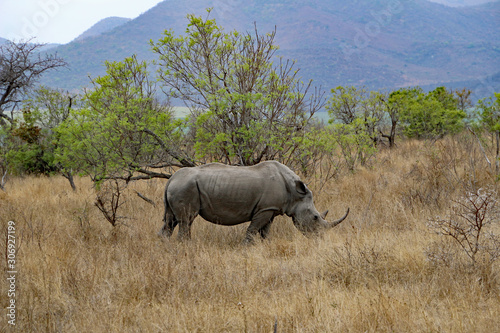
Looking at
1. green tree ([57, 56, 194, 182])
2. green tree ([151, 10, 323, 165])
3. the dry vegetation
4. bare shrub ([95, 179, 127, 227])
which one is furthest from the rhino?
green tree ([57, 56, 194, 182])

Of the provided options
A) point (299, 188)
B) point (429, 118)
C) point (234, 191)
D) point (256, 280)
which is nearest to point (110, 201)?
point (234, 191)

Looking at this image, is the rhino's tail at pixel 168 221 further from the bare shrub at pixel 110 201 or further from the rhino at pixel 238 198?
the bare shrub at pixel 110 201

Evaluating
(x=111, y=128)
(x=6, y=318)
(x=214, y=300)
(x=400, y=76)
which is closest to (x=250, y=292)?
(x=214, y=300)

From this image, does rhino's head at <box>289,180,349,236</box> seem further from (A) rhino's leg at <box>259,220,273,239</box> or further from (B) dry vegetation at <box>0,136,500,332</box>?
(A) rhino's leg at <box>259,220,273,239</box>

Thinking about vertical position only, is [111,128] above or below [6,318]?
above

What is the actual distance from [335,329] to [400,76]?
17172 centimetres

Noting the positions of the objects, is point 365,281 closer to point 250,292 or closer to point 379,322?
point 379,322

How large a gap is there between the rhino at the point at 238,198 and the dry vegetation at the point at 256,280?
355 millimetres

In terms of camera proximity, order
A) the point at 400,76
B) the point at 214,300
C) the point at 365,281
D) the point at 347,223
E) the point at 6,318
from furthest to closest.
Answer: the point at 400,76 < the point at 347,223 < the point at 365,281 < the point at 214,300 < the point at 6,318

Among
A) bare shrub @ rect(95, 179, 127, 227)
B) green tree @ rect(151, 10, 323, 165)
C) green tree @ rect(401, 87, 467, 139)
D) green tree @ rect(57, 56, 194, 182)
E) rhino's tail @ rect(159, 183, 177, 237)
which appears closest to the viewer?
rhino's tail @ rect(159, 183, 177, 237)

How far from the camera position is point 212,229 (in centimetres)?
726

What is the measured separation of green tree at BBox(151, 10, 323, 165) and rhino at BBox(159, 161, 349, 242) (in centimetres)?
131

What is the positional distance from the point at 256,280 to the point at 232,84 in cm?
435

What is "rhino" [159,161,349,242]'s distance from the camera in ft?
20.5
